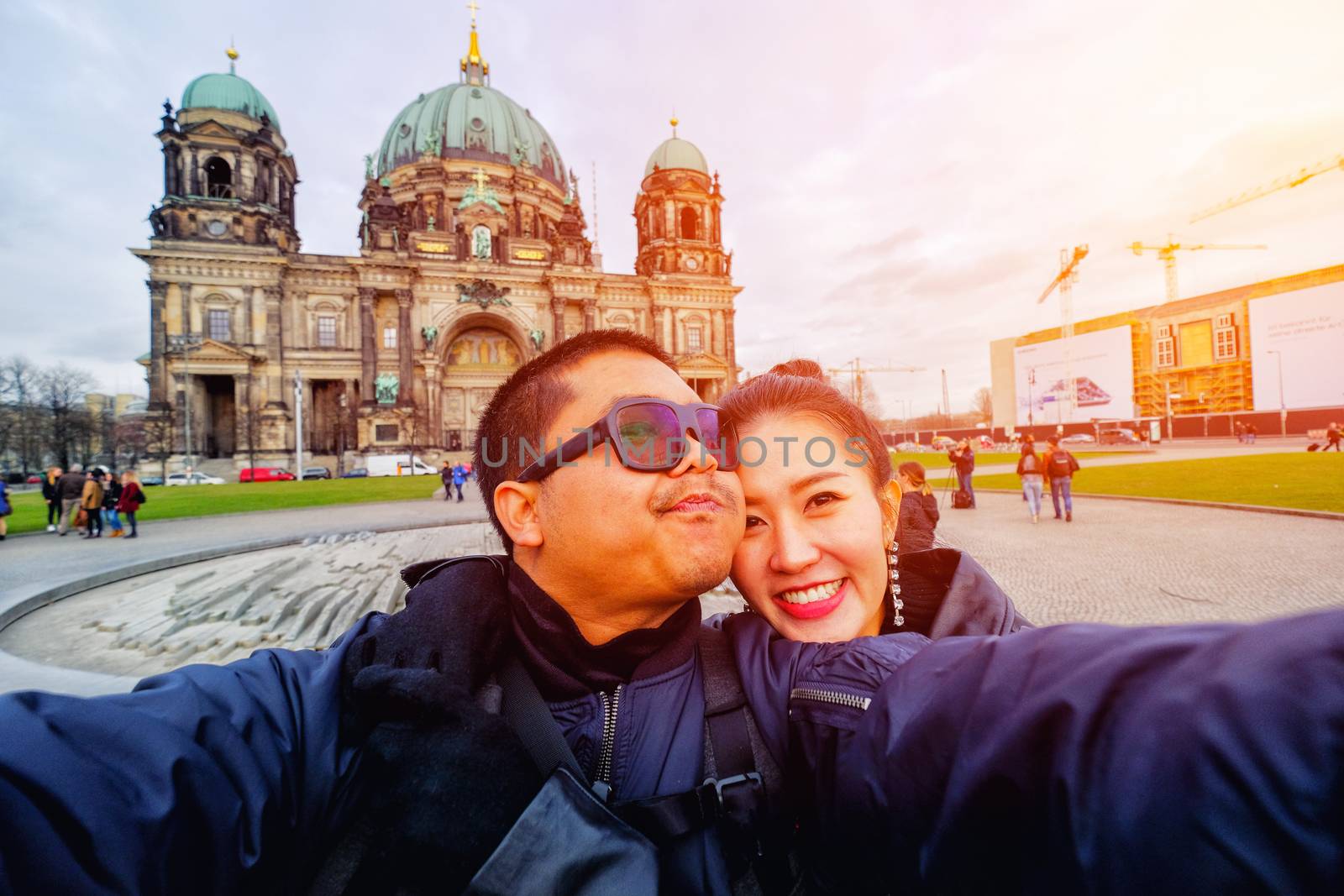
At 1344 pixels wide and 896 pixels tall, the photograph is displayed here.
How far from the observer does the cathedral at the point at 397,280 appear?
37062 millimetres

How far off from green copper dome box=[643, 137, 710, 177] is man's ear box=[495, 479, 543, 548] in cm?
5001

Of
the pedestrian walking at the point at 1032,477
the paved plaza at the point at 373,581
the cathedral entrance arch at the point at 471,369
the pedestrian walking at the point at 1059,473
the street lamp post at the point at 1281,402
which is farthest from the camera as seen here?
the street lamp post at the point at 1281,402

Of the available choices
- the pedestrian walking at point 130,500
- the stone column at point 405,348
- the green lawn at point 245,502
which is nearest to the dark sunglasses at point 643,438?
the pedestrian walking at point 130,500

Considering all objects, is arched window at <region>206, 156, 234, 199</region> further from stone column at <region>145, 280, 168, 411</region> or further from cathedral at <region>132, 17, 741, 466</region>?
stone column at <region>145, 280, 168, 411</region>

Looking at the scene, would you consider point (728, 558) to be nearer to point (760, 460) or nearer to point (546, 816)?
point (760, 460)

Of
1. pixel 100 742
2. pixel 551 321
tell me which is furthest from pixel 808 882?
pixel 551 321

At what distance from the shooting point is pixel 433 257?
4100cm

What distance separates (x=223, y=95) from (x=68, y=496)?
39977mm

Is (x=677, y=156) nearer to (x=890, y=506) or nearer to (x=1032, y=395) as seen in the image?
(x=1032, y=395)

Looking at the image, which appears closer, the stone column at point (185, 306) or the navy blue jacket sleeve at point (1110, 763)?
the navy blue jacket sleeve at point (1110, 763)

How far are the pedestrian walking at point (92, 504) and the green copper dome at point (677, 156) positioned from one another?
43.2 meters

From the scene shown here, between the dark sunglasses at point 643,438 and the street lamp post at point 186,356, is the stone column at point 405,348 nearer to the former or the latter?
the street lamp post at point 186,356

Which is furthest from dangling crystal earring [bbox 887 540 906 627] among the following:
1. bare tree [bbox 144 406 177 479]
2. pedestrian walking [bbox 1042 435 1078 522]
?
bare tree [bbox 144 406 177 479]

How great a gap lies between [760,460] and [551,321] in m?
43.4
